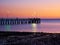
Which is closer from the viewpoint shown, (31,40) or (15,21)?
(31,40)

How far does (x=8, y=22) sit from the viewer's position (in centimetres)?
9656

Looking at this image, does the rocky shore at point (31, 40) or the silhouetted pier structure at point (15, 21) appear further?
the silhouetted pier structure at point (15, 21)

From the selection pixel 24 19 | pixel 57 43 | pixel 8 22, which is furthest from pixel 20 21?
pixel 57 43

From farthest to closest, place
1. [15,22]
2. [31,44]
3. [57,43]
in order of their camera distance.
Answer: [15,22] < [57,43] < [31,44]

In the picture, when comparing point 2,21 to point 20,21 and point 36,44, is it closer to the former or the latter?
point 20,21

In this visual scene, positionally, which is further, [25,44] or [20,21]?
[20,21]

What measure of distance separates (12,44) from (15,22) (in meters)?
85.2

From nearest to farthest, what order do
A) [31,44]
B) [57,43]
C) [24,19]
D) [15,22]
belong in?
1. [31,44]
2. [57,43]
3. [15,22]
4. [24,19]

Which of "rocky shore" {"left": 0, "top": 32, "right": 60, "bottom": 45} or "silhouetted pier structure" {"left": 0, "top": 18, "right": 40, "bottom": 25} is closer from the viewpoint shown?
"rocky shore" {"left": 0, "top": 32, "right": 60, "bottom": 45}

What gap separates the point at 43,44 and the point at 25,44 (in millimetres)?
1712

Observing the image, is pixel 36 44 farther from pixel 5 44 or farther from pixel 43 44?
pixel 5 44

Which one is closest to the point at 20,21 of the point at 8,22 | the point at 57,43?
the point at 8,22

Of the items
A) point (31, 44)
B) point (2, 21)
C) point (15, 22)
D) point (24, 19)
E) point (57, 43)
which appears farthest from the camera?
point (24, 19)

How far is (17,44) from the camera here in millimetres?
15469
